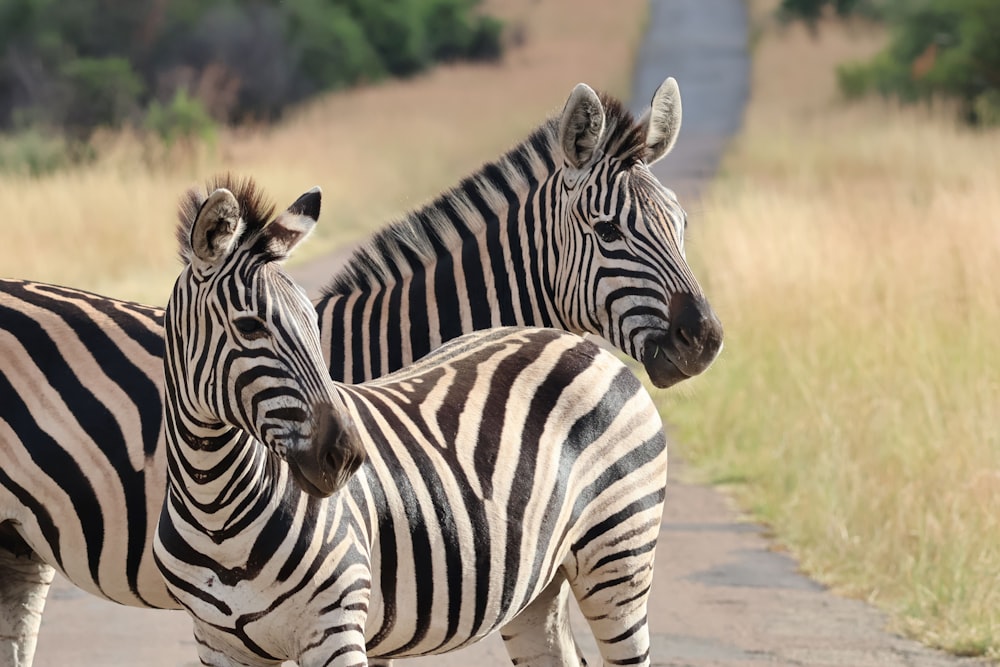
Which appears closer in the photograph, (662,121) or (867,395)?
(662,121)

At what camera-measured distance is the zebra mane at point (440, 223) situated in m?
5.43

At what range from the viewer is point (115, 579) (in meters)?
4.52

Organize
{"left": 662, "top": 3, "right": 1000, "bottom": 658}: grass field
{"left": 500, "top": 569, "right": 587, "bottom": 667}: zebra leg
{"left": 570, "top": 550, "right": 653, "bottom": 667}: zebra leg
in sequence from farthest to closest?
{"left": 662, "top": 3, "right": 1000, "bottom": 658}: grass field < {"left": 500, "top": 569, "right": 587, "bottom": 667}: zebra leg < {"left": 570, "top": 550, "right": 653, "bottom": 667}: zebra leg

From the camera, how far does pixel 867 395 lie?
9.38 meters

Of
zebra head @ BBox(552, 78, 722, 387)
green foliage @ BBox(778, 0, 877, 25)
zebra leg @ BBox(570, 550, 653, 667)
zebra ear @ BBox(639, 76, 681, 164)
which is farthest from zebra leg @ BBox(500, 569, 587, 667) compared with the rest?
green foliage @ BBox(778, 0, 877, 25)

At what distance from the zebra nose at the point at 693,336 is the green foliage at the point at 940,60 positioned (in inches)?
903

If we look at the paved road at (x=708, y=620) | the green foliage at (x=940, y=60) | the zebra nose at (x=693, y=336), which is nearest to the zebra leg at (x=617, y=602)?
the zebra nose at (x=693, y=336)

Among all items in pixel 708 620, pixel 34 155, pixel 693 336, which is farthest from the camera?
pixel 34 155

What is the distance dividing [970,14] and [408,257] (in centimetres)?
2875

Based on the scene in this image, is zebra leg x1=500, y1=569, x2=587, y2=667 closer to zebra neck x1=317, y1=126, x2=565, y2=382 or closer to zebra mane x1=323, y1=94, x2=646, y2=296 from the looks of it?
zebra neck x1=317, y1=126, x2=565, y2=382

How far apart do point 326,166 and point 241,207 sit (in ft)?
68.4

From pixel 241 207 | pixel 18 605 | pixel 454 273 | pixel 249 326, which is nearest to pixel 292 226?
pixel 241 207

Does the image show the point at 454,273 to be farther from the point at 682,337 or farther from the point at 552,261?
the point at 682,337

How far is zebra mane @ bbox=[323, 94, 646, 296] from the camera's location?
5.43 metres
